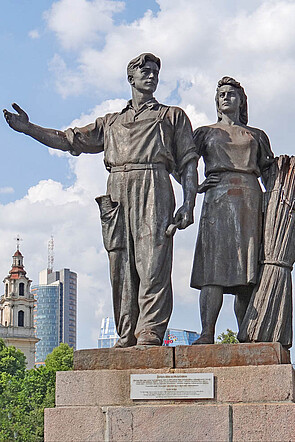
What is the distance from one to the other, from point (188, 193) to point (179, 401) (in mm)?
2397

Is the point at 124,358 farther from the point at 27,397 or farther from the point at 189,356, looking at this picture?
the point at 27,397

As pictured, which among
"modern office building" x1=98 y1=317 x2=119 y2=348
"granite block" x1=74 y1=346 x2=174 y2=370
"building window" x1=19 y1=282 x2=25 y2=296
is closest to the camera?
"granite block" x1=74 y1=346 x2=174 y2=370

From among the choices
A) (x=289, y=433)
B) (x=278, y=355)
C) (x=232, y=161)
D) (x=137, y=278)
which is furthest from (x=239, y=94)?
(x=289, y=433)

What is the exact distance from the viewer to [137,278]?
32.6 feet

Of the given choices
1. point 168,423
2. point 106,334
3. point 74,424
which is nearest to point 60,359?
point 74,424

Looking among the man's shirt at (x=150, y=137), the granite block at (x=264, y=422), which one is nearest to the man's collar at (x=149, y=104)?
the man's shirt at (x=150, y=137)

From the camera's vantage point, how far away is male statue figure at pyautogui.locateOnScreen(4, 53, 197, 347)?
31.8ft

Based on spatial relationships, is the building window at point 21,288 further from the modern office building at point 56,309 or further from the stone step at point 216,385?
the stone step at point 216,385

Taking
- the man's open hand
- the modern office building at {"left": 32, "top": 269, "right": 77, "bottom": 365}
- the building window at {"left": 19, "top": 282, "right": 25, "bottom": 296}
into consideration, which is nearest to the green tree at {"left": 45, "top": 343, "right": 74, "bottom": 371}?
the building window at {"left": 19, "top": 282, "right": 25, "bottom": 296}

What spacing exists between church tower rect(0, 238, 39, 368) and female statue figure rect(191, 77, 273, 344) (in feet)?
300

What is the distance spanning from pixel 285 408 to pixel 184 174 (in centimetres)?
295

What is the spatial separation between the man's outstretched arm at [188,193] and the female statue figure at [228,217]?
10.6 inches

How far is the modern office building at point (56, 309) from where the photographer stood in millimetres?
164500

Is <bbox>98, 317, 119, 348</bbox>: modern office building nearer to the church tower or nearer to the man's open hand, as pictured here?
the church tower
